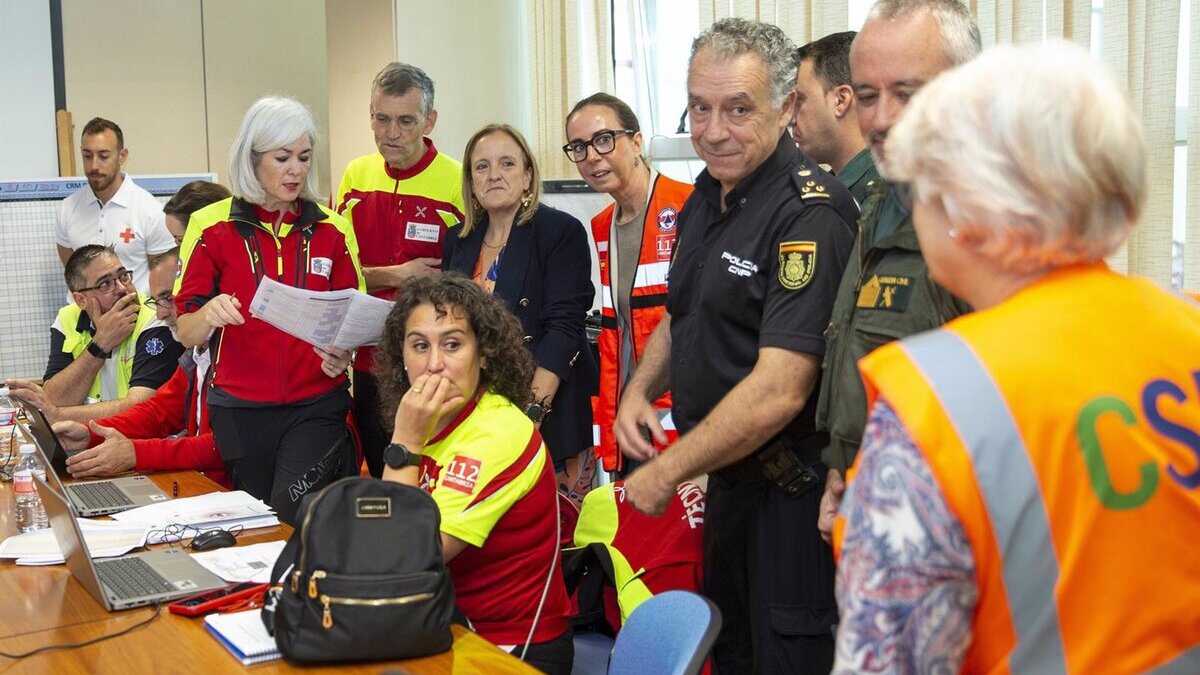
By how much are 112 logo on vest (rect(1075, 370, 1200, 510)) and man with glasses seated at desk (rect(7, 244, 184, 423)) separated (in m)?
3.68

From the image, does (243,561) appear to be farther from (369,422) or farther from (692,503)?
(369,422)

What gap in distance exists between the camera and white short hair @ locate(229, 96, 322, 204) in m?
3.32

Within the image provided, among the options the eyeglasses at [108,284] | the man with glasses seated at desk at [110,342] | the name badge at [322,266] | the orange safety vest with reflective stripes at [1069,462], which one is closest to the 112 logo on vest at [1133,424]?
the orange safety vest with reflective stripes at [1069,462]

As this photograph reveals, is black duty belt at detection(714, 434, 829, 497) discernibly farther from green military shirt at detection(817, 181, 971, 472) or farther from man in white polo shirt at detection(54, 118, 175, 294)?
man in white polo shirt at detection(54, 118, 175, 294)

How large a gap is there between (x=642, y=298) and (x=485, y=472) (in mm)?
1348

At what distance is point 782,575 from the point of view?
85.5 inches

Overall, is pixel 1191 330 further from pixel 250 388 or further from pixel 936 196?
pixel 250 388

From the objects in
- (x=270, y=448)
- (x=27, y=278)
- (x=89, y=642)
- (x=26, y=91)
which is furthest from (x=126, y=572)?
(x=26, y=91)

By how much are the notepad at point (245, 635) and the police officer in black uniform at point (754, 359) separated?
0.71m

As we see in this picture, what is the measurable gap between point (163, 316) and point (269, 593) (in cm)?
234

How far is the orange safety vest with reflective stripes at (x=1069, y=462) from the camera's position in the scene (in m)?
0.99

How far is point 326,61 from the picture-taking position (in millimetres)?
7480

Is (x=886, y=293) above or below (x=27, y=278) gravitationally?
above

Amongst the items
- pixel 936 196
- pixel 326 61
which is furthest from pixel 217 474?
pixel 326 61
